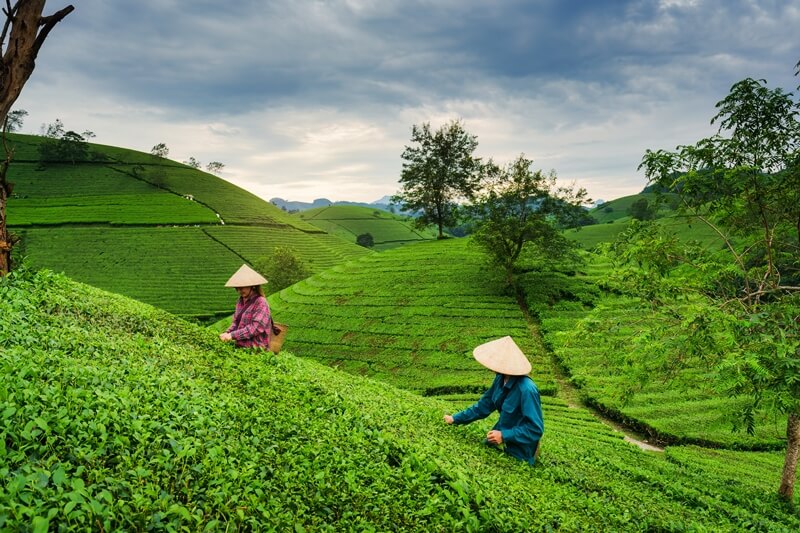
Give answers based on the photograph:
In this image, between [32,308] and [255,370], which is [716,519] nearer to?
[255,370]

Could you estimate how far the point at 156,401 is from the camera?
4.76 m

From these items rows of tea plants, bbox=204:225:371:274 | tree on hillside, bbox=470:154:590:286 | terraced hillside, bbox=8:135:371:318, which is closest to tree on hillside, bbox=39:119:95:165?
terraced hillside, bbox=8:135:371:318

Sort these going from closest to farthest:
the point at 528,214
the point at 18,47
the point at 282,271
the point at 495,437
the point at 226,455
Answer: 1. the point at 226,455
2. the point at 495,437
3. the point at 18,47
4. the point at 528,214
5. the point at 282,271

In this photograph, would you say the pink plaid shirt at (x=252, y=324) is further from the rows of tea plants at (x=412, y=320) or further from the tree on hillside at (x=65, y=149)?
the tree on hillside at (x=65, y=149)

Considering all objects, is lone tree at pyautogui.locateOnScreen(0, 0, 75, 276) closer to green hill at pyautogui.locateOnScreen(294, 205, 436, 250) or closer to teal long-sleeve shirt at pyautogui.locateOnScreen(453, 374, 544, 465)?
teal long-sleeve shirt at pyautogui.locateOnScreen(453, 374, 544, 465)

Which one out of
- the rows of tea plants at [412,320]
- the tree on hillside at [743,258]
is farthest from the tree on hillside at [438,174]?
the tree on hillside at [743,258]

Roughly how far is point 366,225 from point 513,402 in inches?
6360

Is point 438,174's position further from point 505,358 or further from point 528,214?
point 505,358

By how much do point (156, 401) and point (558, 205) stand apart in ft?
112

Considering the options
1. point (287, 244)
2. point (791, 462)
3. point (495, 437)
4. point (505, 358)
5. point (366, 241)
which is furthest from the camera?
point (366, 241)

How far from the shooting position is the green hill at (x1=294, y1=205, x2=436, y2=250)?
151250 millimetres

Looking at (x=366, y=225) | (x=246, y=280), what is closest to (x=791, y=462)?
(x=246, y=280)

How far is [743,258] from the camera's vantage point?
1182cm

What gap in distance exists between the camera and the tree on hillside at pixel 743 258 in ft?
26.2
